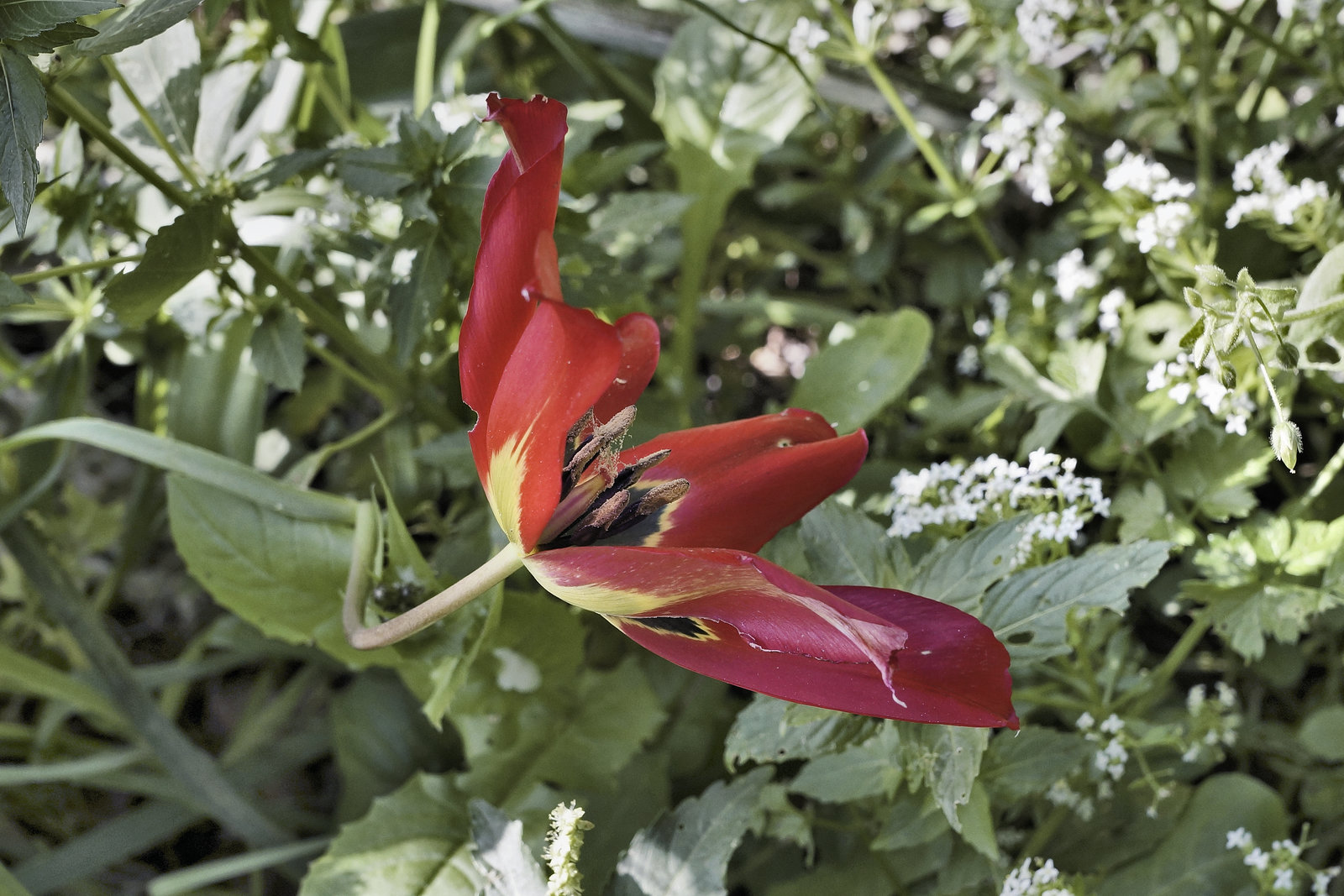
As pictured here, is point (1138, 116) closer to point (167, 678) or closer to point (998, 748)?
point (998, 748)

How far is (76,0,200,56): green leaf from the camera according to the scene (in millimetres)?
661

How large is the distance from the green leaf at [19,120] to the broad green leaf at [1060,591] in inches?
28.9

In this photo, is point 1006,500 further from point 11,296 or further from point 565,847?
point 11,296

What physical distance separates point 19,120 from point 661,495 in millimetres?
492

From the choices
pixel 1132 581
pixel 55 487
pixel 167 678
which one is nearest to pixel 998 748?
pixel 1132 581

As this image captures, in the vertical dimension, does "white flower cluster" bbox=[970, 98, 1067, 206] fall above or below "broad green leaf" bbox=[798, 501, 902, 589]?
above

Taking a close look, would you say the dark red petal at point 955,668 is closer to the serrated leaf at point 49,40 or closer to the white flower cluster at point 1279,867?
the white flower cluster at point 1279,867

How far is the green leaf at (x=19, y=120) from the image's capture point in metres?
0.64

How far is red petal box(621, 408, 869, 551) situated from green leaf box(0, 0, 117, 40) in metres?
0.45

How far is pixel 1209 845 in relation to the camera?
0.95m

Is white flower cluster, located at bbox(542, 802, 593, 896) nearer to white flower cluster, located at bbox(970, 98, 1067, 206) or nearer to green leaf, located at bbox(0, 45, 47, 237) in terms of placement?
green leaf, located at bbox(0, 45, 47, 237)

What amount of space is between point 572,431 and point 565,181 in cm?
40

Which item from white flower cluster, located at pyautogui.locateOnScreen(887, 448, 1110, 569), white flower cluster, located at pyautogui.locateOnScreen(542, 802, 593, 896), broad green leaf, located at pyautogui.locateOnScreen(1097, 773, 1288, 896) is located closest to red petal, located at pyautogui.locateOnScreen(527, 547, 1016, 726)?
white flower cluster, located at pyautogui.locateOnScreen(542, 802, 593, 896)

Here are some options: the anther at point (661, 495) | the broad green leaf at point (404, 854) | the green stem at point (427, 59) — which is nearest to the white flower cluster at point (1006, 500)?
the anther at point (661, 495)
